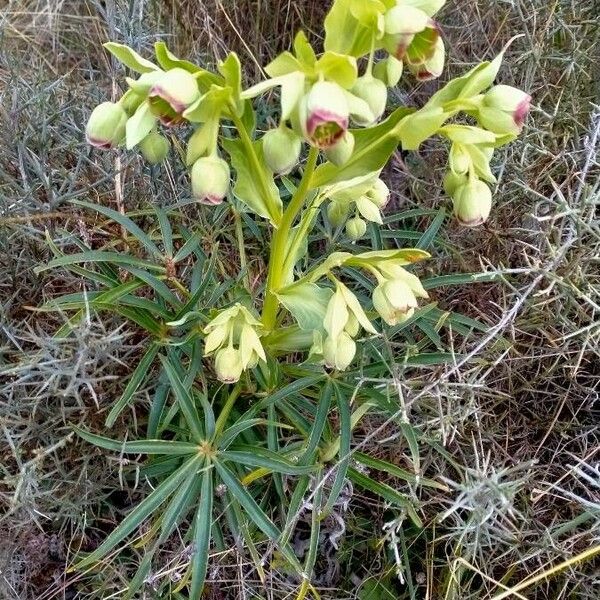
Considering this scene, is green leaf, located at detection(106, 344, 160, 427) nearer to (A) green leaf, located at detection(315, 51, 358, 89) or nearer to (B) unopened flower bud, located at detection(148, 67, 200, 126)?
(B) unopened flower bud, located at detection(148, 67, 200, 126)

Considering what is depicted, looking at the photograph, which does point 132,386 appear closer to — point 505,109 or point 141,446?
point 141,446

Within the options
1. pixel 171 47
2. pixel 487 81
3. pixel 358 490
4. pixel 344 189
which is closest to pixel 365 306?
pixel 344 189

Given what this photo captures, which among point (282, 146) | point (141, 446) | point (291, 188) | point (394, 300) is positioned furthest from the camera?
point (291, 188)

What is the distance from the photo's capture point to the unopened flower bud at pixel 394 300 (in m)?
0.96

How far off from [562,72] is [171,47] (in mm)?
920

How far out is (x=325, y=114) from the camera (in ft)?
2.45

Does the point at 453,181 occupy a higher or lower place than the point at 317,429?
higher

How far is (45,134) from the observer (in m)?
1.34

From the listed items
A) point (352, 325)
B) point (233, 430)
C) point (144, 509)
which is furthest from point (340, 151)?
point (144, 509)

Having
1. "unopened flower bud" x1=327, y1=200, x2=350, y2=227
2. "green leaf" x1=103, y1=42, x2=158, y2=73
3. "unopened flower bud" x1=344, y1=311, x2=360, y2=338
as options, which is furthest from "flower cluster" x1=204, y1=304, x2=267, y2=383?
"green leaf" x1=103, y1=42, x2=158, y2=73

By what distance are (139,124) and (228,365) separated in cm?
34

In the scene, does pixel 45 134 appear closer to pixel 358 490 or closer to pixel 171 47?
pixel 171 47

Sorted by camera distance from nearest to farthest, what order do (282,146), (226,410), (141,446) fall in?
1. (282,146)
2. (141,446)
3. (226,410)

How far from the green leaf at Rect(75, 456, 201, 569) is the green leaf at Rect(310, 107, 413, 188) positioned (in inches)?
18.3
